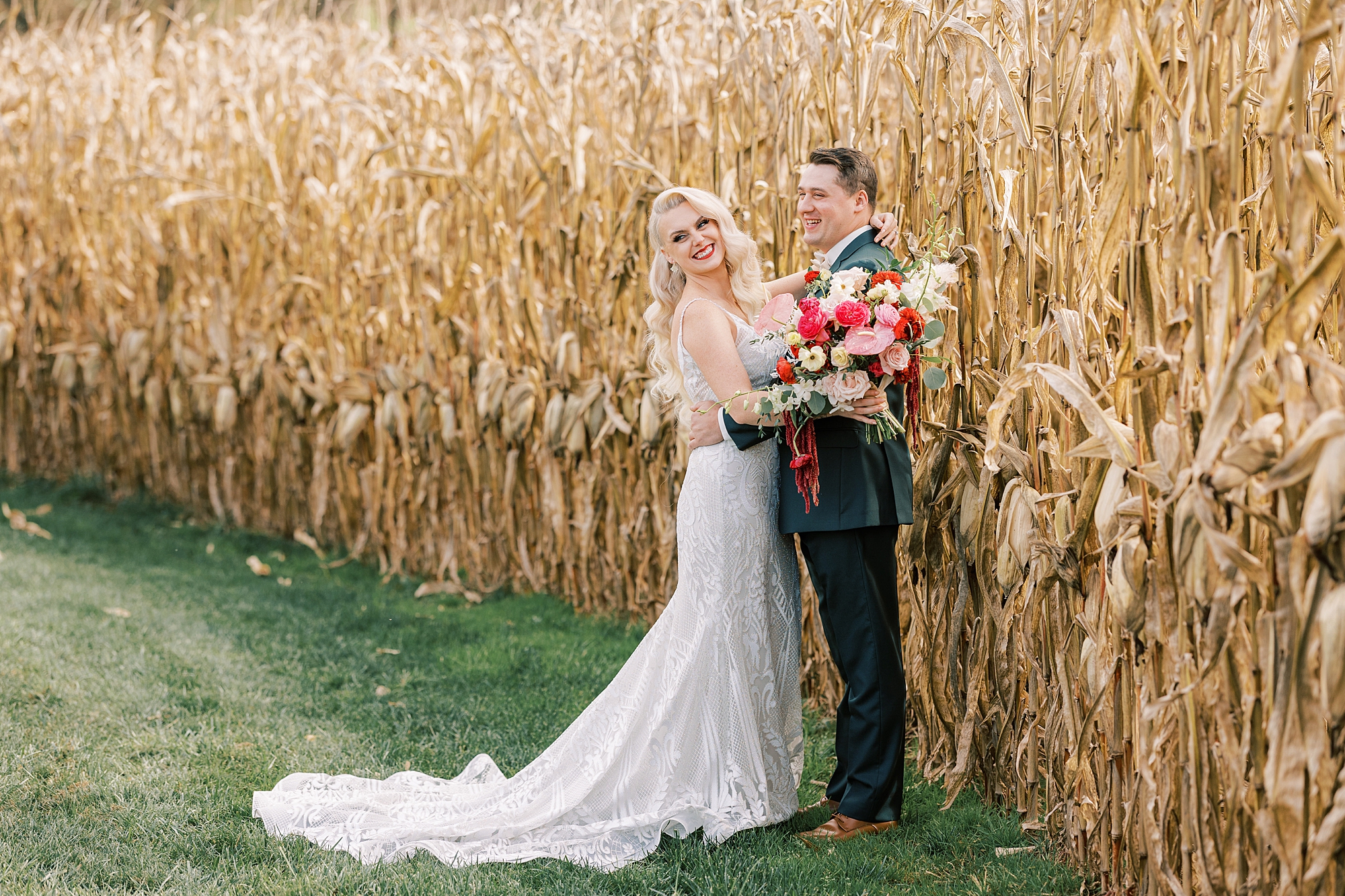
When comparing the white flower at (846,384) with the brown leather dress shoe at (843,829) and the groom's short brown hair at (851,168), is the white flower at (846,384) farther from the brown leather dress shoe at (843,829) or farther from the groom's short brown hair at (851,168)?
the brown leather dress shoe at (843,829)

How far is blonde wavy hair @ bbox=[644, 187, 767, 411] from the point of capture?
284cm

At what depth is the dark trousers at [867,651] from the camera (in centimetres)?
273

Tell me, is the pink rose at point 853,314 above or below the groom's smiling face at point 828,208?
below

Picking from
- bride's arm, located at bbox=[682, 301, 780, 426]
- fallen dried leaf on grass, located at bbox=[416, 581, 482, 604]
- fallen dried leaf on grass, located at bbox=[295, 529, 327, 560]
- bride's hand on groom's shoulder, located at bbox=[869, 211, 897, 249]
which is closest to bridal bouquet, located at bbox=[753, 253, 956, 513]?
bride's arm, located at bbox=[682, 301, 780, 426]

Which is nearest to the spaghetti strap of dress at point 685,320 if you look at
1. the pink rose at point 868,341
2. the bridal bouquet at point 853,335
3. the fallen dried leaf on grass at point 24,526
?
the bridal bouquet at point 853,335

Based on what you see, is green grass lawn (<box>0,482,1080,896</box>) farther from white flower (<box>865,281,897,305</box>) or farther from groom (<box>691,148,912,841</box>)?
white flower (<box>865,281,897,305</box>)

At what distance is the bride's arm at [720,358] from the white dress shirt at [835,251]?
5cm

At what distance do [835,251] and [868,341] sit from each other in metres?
0.48

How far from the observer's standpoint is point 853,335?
2398mm

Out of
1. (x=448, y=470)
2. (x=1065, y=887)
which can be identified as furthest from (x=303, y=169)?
(x=1065, y=887)

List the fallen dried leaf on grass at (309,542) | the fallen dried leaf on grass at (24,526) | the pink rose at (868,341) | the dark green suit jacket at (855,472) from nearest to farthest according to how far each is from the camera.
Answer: the pink rose at (868,341)
the dark green suit jacket at (855,472)
the fallen dried leaf on grass at (309,542)
the fallen dried leaf on grass at (24,526)

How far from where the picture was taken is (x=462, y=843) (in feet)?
9.02

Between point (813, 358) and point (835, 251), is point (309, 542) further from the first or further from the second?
point (813, 358)

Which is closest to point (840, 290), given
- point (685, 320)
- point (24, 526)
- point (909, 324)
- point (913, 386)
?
point (909, 324)
